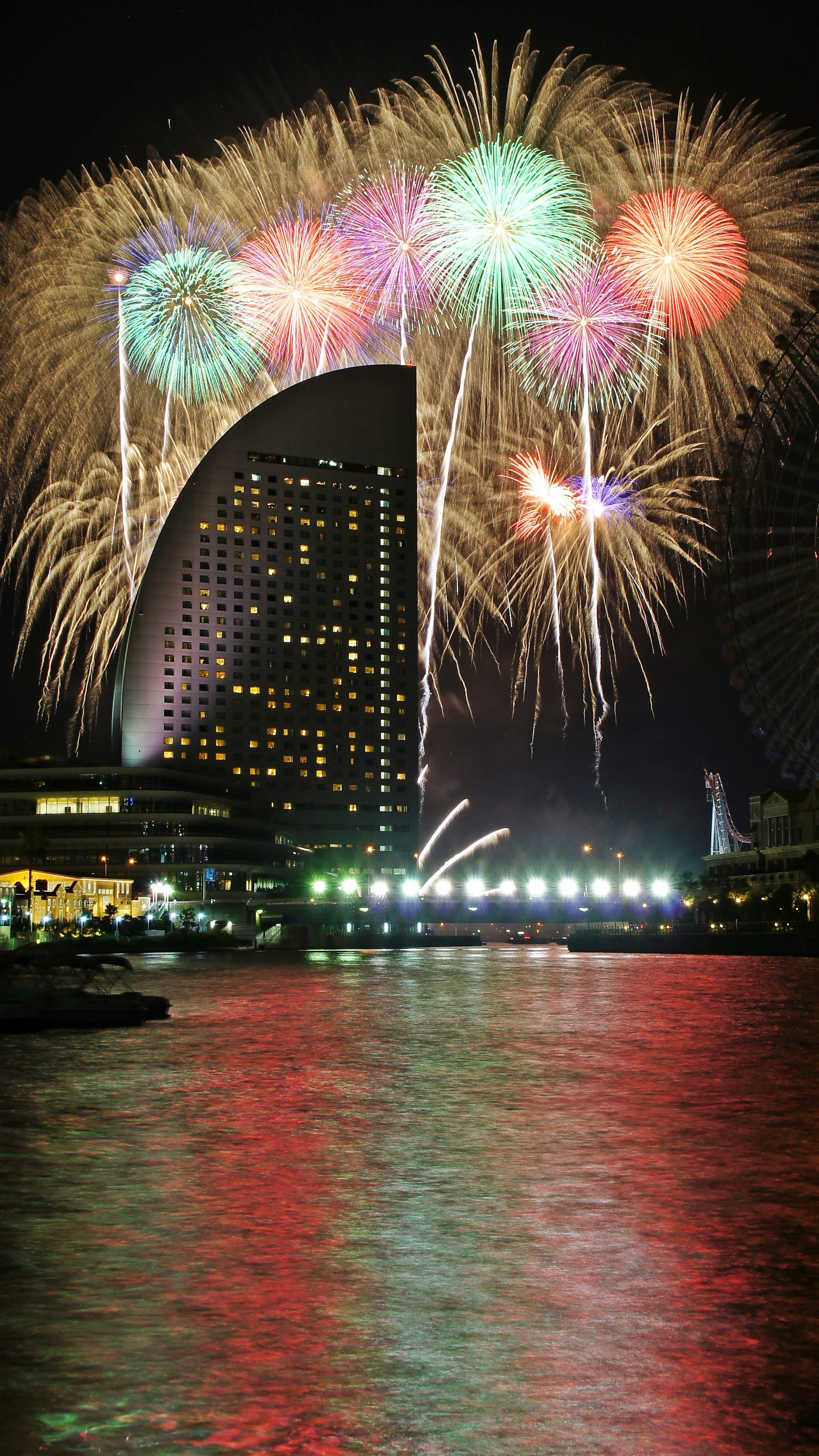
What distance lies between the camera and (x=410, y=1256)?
48.3 feet

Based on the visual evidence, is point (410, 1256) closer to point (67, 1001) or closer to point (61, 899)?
point (67, 1001)

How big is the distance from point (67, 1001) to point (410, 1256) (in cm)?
3296

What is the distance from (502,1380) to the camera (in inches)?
421

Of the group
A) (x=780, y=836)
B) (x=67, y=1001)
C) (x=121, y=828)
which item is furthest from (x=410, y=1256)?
(x=780, y=836)

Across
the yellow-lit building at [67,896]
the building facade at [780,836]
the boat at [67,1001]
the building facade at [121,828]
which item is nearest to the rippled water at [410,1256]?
the boat at [67,1001]

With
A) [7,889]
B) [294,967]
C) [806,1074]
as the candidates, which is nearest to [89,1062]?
[806,1074]

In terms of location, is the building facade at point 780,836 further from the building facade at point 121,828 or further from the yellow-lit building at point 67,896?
the yellow-lit building at point 67,896

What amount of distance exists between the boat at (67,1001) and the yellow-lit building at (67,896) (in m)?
50.5

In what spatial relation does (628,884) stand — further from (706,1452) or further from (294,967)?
(706,1452)

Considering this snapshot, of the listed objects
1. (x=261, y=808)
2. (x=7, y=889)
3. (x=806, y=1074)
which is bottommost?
(x=806, y=1074)

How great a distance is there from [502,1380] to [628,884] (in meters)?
174

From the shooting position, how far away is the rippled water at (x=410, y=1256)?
10.0 metres

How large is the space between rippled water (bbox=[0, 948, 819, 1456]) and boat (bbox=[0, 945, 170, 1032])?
37.6 ft

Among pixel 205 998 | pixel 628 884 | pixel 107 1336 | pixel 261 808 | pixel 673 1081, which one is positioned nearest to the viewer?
pixel 107 1336
